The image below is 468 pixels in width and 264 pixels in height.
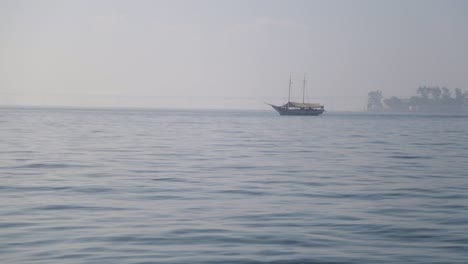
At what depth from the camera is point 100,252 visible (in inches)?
394

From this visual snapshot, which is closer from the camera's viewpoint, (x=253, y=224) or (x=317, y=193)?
(x=253, y=224)

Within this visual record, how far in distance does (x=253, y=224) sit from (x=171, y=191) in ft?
16.6

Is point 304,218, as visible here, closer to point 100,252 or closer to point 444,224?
point 444,224

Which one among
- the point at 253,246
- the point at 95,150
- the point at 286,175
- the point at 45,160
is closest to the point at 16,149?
the point at 95,150

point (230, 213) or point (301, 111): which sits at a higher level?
point (301, 111)

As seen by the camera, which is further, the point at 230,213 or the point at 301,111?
the point at 301,111

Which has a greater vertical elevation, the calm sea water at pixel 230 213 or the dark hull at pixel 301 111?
the dark hull at pixel 301 111

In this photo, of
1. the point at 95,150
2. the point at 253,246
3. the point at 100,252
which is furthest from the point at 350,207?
the point at 95,150

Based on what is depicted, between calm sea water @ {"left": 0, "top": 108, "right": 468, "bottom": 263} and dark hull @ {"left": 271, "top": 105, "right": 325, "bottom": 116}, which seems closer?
calm sea water @ {"left": 0, "top": 108, "right": 468, "bottom": 263}

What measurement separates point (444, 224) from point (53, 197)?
9.18 metres

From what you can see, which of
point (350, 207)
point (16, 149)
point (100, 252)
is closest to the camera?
point (100, 252)

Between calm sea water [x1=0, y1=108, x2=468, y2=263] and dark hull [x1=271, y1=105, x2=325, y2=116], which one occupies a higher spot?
dark hull [x1=271, y1=105, x2=325, y2=116]

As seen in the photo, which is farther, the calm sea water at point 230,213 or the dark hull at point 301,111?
the dark hull at point 301,111

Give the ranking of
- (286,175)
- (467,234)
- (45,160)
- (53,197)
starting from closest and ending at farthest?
(467,234) → (53,197) → (286,175) → (45,160)
